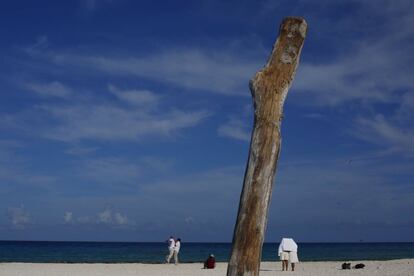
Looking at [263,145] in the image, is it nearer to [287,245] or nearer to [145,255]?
[287,245]

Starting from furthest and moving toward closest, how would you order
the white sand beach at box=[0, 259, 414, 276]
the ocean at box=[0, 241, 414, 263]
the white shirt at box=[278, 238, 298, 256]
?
the ocean at box=[0, 241, 414, 263]
the white shirt at box=[278, 238, 298, 256]
the white sand beach at box=[0, 259, 414, 276]

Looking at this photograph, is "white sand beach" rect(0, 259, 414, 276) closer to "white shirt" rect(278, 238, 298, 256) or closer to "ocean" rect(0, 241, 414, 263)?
"white shirt" rect(278, 238, 298, 256)

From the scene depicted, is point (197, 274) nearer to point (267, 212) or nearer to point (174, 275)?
point (174, 275)

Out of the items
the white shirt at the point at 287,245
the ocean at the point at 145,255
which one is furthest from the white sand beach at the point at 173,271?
the ocean at the point at 145,255

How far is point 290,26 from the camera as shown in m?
5.11

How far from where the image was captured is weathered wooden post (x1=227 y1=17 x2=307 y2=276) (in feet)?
15.0

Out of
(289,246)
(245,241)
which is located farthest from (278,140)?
(289,246)

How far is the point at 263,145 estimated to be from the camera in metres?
4.75


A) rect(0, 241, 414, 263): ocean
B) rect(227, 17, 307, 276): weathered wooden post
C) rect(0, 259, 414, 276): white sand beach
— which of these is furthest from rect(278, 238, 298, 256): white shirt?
rect(227, 17, 307, 276): weathered wooden post

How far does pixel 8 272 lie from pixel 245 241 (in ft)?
71.7

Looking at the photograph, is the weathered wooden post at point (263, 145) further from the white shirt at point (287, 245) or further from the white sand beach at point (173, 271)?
the white shirt at point (287, 245)

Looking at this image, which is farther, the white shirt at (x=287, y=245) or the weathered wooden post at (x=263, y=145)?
the white shirt at (x=287, y=245)

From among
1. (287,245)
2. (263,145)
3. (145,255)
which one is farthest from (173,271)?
(145,255)

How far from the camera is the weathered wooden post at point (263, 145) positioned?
15.0 feet
